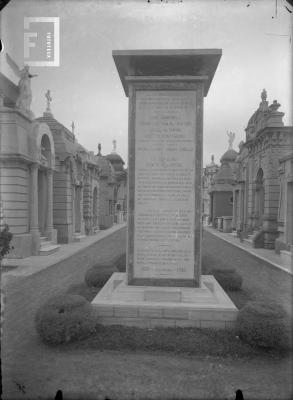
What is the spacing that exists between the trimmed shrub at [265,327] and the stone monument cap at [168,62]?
4.65 m

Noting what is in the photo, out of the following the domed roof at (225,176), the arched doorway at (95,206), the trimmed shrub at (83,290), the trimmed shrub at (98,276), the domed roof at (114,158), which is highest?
the domed roof at (114,158)

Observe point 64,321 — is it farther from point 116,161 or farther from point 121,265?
point 116,161

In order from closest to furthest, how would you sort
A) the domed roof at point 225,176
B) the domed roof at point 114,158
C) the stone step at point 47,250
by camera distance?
the stone step at point 47,250 → the domed roof at point 225,176 → the domed roof at point 114,158

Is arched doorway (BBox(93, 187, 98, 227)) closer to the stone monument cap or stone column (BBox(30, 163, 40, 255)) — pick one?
stone column (BBox(30, 163, 40, 255))

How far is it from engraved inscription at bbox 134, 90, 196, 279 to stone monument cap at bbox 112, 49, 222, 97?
438 mm

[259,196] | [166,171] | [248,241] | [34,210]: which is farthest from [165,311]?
[259,196]

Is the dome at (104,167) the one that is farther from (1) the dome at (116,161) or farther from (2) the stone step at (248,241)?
(2) the stone step at (248,241)

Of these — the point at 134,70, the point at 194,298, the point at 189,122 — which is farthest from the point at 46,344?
the point at 134,70

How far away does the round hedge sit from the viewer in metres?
4.72

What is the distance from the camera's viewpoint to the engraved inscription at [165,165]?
6.11 metres

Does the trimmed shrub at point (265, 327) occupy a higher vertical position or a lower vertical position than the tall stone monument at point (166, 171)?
lower

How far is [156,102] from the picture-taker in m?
6.16

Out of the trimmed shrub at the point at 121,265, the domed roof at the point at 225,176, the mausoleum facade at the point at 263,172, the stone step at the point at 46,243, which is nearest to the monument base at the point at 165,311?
the trimmed shrub at the point at 121,265

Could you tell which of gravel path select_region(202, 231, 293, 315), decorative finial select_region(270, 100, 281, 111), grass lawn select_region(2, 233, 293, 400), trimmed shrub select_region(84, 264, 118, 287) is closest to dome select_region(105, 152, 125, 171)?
decorative finial select_region(270, 100, 281, 111)
